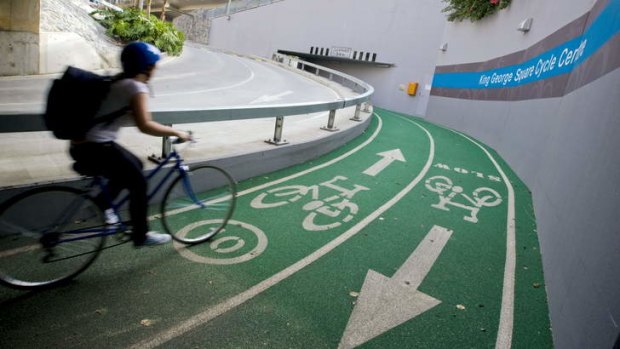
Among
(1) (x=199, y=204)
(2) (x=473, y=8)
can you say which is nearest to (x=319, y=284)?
(1) (x=199, y=204)

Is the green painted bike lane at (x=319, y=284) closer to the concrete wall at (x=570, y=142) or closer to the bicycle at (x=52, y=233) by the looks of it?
the bicycle at (x=52, y=233)

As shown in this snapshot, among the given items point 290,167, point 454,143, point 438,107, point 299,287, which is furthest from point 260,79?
point 299,287

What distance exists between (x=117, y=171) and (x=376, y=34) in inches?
1142

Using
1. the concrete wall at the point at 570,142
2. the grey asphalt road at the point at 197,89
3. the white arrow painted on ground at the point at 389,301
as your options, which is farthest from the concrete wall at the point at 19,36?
the concrete wall at the point at 570,142

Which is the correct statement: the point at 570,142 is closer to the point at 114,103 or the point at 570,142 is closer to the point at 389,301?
the point at 389,301

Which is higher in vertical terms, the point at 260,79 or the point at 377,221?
the point at 260,79

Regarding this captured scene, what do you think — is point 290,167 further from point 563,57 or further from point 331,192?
point 563,57

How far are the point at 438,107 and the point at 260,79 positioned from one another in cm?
1005

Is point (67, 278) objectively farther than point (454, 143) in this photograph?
No

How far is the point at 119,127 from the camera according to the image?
135 inches

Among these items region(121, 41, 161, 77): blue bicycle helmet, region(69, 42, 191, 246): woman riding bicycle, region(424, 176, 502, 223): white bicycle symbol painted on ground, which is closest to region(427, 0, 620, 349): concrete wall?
region(424, 176, 502, 223): white bicycle symbol painted on ground

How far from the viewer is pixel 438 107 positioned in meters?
21.3

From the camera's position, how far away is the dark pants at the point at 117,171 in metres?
3.31

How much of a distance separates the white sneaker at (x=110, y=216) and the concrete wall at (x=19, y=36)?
530 inches
